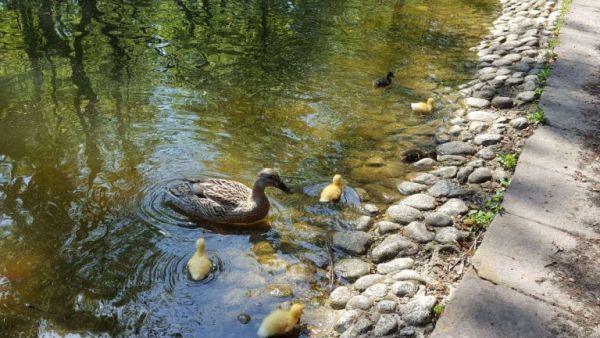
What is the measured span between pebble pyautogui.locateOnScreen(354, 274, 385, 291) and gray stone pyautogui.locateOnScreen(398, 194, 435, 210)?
3.88 ft

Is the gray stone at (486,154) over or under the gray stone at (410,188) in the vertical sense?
over

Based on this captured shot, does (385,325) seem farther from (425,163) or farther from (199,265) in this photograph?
(425,163)

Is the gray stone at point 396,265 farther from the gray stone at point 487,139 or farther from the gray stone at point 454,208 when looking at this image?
the gray stone at point 487,139

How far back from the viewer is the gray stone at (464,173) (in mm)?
6168

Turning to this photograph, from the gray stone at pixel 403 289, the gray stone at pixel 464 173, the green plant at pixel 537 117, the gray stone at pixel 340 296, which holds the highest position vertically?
the green plant at pixel 537 117

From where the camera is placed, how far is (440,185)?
19.9 ft

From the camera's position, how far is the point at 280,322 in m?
4.19

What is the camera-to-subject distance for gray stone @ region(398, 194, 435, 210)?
225 inches

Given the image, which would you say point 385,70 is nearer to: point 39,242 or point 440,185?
point 440,185

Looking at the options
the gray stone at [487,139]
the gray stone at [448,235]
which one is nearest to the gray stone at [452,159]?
the gray stone at [487,139]

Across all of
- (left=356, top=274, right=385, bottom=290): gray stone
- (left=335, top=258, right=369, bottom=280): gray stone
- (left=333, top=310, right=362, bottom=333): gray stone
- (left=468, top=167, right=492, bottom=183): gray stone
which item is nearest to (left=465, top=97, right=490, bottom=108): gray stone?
(left=468, top=167, right=492, bottom=183): gray stone

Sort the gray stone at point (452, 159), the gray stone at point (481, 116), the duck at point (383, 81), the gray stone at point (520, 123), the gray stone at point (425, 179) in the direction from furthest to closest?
the duck at point (383, 81), the gray stone at point (481, 116), the gray stone at point (520, 123), the gray stone at point (452, 159), the gray stone at point (425, 179)

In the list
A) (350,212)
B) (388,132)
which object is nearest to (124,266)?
(350,212)

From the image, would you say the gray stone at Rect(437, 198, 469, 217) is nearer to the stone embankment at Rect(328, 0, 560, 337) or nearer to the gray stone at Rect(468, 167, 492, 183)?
the stone embankment at Rect(328, 0, 560, 337)
